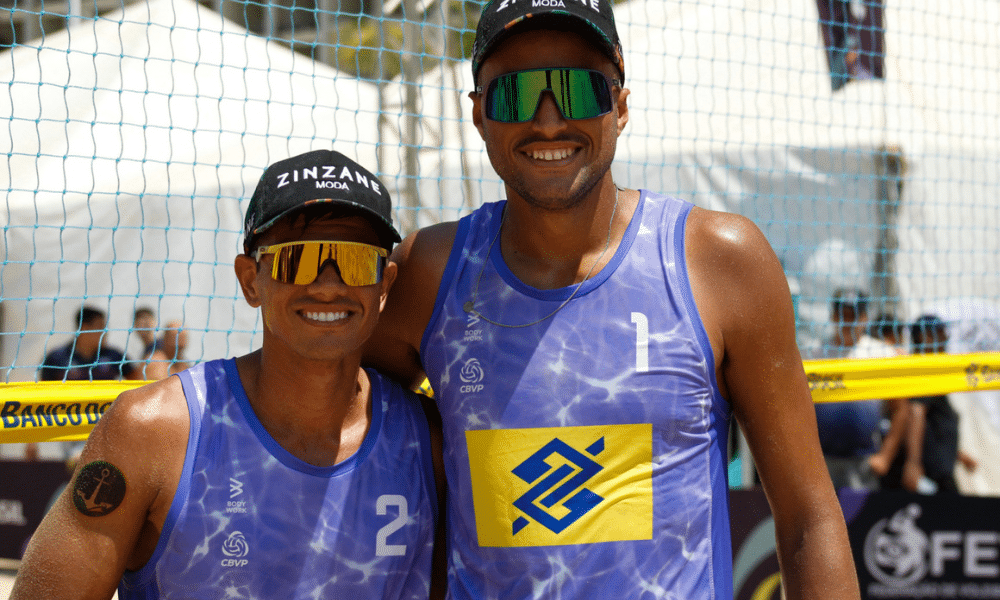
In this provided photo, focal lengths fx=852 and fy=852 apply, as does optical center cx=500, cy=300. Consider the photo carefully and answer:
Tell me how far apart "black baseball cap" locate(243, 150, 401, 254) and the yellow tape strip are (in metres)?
0.99

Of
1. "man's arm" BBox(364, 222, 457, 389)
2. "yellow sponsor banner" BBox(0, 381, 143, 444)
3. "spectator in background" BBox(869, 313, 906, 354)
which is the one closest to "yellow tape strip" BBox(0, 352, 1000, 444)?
"yellow sponsor banner" BBox(0, 381, 143, 444)

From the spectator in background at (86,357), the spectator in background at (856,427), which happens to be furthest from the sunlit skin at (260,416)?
the spectator in background at (86,357)

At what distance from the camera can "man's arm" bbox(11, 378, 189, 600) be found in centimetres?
156

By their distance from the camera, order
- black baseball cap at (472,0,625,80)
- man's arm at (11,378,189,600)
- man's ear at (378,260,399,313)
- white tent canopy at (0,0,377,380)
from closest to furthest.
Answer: man's arm at (11,378,189,600), black baseball cap at (472,0,625,80), man's ear at (378,260,399,313), white tent canopy at (0,0,377,380)

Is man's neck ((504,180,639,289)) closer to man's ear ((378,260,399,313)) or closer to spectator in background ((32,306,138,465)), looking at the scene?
man's ear ((378,260,399,313))

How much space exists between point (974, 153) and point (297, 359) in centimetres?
609

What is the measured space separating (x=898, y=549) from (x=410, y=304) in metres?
4.28

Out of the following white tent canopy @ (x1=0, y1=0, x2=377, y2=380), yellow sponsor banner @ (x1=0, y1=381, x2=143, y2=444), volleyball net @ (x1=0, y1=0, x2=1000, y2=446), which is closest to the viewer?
yellow sponsor banner @ (x1=0, y1=381, x2=143, y2=444)

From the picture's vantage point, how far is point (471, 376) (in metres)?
1.73

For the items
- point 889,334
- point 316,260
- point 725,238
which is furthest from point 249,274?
point 889,334

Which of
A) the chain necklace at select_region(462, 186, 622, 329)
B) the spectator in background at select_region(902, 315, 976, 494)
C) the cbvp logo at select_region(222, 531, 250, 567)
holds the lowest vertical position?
the spectator in background at select_region(902, 315, 976, 494)

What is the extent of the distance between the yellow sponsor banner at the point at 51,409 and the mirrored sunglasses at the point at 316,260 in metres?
0.99

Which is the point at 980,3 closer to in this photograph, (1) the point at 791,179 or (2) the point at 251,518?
(1) the point at 791,179

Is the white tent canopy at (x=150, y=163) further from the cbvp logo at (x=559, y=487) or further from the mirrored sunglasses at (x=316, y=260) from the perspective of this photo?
the cbvp logo at (x=559, y=487)
